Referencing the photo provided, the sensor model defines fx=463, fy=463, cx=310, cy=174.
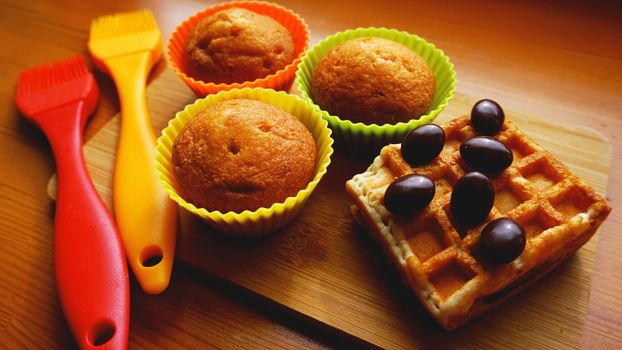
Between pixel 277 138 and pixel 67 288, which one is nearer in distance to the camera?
pixel 67 288

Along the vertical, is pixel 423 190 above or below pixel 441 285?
above

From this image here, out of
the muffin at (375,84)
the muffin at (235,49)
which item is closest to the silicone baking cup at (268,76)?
the muffin at (235,49)

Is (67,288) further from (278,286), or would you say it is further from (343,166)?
(343,166)

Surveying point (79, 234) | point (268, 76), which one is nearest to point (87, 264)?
point (79, 234)

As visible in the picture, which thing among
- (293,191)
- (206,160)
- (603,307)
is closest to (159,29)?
(206,160)

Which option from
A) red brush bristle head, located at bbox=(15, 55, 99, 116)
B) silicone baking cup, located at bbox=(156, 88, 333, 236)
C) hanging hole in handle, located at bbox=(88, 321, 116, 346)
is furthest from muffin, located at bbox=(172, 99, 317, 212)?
red brush bristle head, located at bbox=(15, 55, 99, 116)

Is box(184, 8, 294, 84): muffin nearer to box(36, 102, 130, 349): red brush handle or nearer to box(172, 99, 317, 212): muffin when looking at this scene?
box(172, 99, 317, 212): muffin
